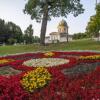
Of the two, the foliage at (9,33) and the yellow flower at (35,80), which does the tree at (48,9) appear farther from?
the foliage at (9,33)

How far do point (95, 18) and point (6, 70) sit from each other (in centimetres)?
2980

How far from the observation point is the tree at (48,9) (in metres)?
39.1

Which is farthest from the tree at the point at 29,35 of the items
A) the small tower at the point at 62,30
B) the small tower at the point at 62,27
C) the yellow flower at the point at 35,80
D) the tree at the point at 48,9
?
the yellow flower at the point at 35,80

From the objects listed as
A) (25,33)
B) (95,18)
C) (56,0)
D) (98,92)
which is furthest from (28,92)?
(25,33)

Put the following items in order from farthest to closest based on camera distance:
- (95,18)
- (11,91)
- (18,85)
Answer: (95,18) → (18,85) → (11,91)

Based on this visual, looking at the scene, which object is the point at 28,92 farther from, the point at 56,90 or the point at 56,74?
the point at 56,74

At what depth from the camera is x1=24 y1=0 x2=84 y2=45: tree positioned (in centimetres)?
3909

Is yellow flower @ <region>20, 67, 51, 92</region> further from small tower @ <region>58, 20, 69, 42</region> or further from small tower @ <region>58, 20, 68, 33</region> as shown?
small tower @ <region>58, 20, 68, 33</region>

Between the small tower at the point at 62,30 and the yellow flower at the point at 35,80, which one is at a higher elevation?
the small tower at the point at 62,30

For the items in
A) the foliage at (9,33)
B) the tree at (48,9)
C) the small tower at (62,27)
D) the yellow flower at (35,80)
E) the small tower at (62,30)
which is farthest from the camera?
the small tower at (62,27)

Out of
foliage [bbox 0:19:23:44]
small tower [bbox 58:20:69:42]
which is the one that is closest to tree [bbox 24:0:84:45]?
foliage [bbox 0:19:23:44]

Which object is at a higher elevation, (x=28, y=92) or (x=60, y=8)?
(x=60, y=8)

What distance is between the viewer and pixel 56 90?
7.50m

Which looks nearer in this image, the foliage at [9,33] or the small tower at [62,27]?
the foliage at [9,33]
